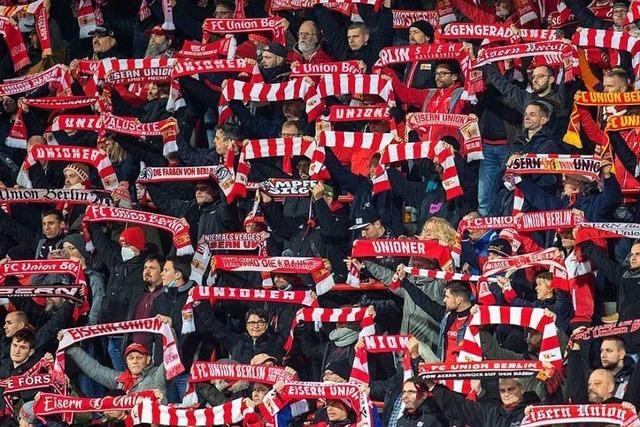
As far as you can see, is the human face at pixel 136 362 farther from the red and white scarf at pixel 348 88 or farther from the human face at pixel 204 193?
the red and white scarf at pixel 348 88

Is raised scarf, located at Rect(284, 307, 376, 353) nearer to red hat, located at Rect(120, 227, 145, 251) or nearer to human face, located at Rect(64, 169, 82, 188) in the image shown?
red hat, located at Rect(120, 227, 145, 251)

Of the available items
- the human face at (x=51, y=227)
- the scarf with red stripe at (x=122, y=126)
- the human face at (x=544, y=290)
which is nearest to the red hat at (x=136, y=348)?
the human face at (x=51, y=227)

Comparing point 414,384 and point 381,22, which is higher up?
point 381,22

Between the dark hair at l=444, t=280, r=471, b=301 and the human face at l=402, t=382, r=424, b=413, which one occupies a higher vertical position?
the dark hair at l=444, t=280, r=471, b=301

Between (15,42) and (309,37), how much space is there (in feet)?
11.9

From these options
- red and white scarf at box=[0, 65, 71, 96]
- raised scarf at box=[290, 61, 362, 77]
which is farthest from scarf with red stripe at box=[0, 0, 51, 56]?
raised scarf at box=[290, 61, 362, 77]

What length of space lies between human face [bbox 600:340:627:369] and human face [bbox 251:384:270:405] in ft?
9.32

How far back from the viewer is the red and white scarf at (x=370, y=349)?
19.5m

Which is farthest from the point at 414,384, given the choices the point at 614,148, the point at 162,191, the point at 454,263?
the point at 162,191

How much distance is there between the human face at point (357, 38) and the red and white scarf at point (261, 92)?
2.46 ft

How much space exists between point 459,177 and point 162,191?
295cm

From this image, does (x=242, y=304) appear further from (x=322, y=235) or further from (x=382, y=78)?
(x=382, y=78)

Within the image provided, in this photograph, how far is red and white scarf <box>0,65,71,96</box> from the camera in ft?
80.2

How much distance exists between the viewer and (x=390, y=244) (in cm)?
2047
